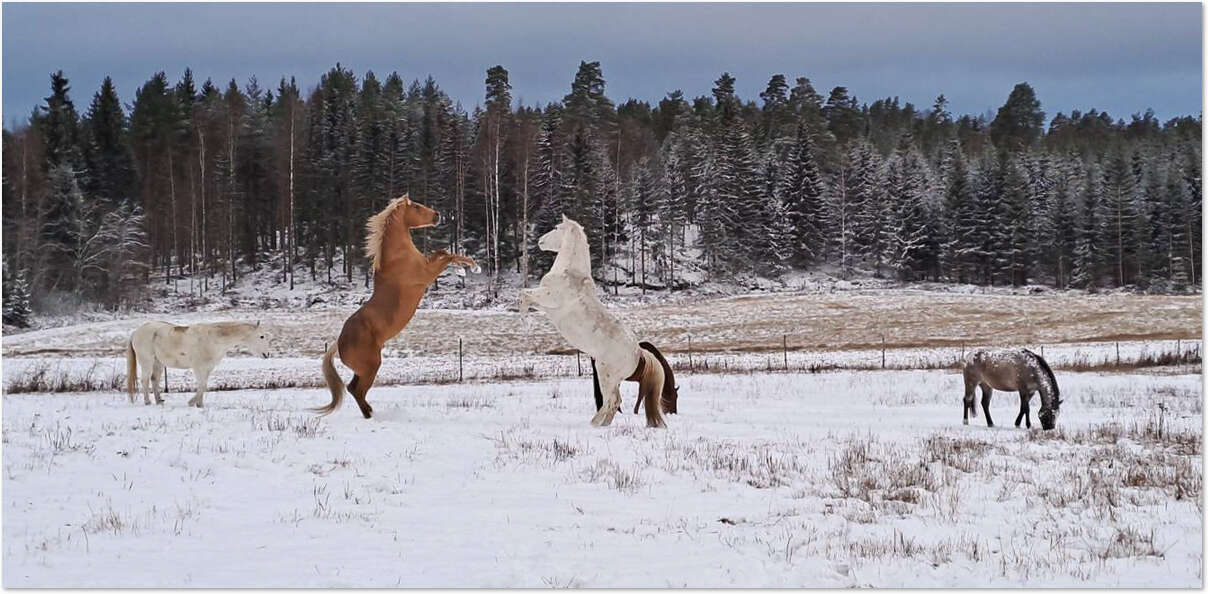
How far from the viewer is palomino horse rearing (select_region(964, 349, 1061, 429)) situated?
12844 mm

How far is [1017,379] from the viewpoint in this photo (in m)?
13.2

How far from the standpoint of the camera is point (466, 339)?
3609 centimetres

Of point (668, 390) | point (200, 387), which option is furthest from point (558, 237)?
point (200, 387)

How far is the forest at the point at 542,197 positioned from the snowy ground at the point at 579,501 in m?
39.1

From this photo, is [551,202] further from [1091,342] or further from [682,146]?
[1091,342]

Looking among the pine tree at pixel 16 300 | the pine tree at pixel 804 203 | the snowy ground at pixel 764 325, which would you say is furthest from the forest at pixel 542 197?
the snowy ground at pixel 764 325

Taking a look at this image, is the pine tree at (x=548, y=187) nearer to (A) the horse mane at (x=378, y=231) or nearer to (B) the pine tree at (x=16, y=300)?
(B) the pine tree at (x=16, y=300)

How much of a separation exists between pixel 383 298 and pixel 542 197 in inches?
1679

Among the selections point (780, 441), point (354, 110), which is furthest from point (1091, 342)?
point (354, 110)

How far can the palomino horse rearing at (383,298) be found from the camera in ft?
43.0

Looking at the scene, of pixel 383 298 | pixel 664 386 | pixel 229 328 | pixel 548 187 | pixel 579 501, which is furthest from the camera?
pixel 548 187

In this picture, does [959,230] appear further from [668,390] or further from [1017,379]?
[668,390]

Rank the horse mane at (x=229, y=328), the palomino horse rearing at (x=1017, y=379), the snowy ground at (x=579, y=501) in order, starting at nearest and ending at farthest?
the snowy ground at (x=579, y=501), the palomino horse rearing at (x=1017, y=379), the horse mane at (x=229, y=328)

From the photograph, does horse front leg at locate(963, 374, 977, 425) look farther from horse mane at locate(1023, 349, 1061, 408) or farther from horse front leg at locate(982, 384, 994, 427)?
horse mane at locate(1023, 349, 1061, 408)
